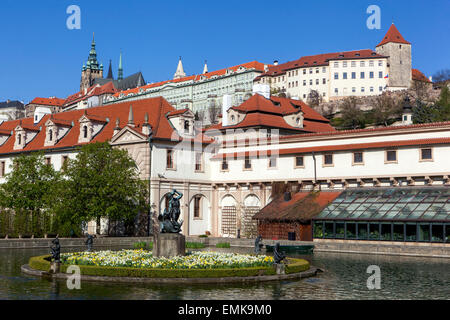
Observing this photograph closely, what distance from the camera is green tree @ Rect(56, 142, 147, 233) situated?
4934 centimetres

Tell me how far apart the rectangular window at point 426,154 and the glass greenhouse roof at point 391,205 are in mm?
2591

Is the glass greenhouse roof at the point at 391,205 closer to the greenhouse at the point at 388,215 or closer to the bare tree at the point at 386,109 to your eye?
the greenhouse at the point at 388,215

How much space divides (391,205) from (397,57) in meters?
123

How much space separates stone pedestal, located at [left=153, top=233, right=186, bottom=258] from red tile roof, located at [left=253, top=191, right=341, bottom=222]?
21399mm

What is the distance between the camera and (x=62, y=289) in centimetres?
2261

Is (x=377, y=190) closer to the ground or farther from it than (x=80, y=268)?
farther from it

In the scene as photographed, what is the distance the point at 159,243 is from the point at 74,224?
23535 mm

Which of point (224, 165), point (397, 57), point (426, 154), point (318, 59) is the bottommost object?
point (426, 154)

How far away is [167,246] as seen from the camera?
2923cm

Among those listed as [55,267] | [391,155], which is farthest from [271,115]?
[55,267]

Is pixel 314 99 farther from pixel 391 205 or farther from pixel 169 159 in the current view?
pixel 391 205
